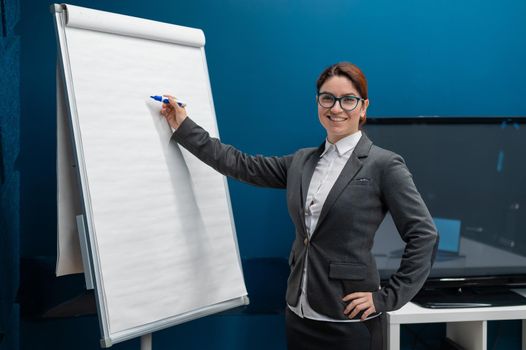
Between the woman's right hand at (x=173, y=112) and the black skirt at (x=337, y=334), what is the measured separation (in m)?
0.77

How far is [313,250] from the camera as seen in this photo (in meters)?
1.76

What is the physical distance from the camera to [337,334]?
5.65 feet

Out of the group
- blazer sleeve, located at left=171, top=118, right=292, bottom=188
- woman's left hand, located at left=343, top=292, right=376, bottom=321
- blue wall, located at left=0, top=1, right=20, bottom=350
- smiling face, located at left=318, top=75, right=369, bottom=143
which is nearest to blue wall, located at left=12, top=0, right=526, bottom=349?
blue wall, located at left=0, top=1, right=20, bottom=350

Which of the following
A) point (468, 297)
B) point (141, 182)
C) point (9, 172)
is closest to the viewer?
point (141, 182)

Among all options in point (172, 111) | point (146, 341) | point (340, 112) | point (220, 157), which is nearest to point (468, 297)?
point (340, 112)

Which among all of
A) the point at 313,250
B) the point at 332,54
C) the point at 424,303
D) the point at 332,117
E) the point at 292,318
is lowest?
the point at 424,303

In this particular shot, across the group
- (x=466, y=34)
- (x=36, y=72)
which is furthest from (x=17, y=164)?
(x=466, y=34)

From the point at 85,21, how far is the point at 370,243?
1.13 m

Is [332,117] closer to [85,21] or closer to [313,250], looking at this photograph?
[313,250]

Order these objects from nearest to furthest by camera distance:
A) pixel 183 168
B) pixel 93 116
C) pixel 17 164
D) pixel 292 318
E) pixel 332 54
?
pixel 93 116, pixel 292 318, pixel 183 168, pixel 17 164, pixel 332 54

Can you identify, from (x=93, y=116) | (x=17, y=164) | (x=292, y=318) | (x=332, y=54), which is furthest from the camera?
(x=332, y=54)

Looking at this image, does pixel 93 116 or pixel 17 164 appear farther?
pixel 17 164

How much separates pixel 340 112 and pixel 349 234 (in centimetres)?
39

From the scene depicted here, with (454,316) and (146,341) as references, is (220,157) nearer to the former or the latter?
(146,341)
